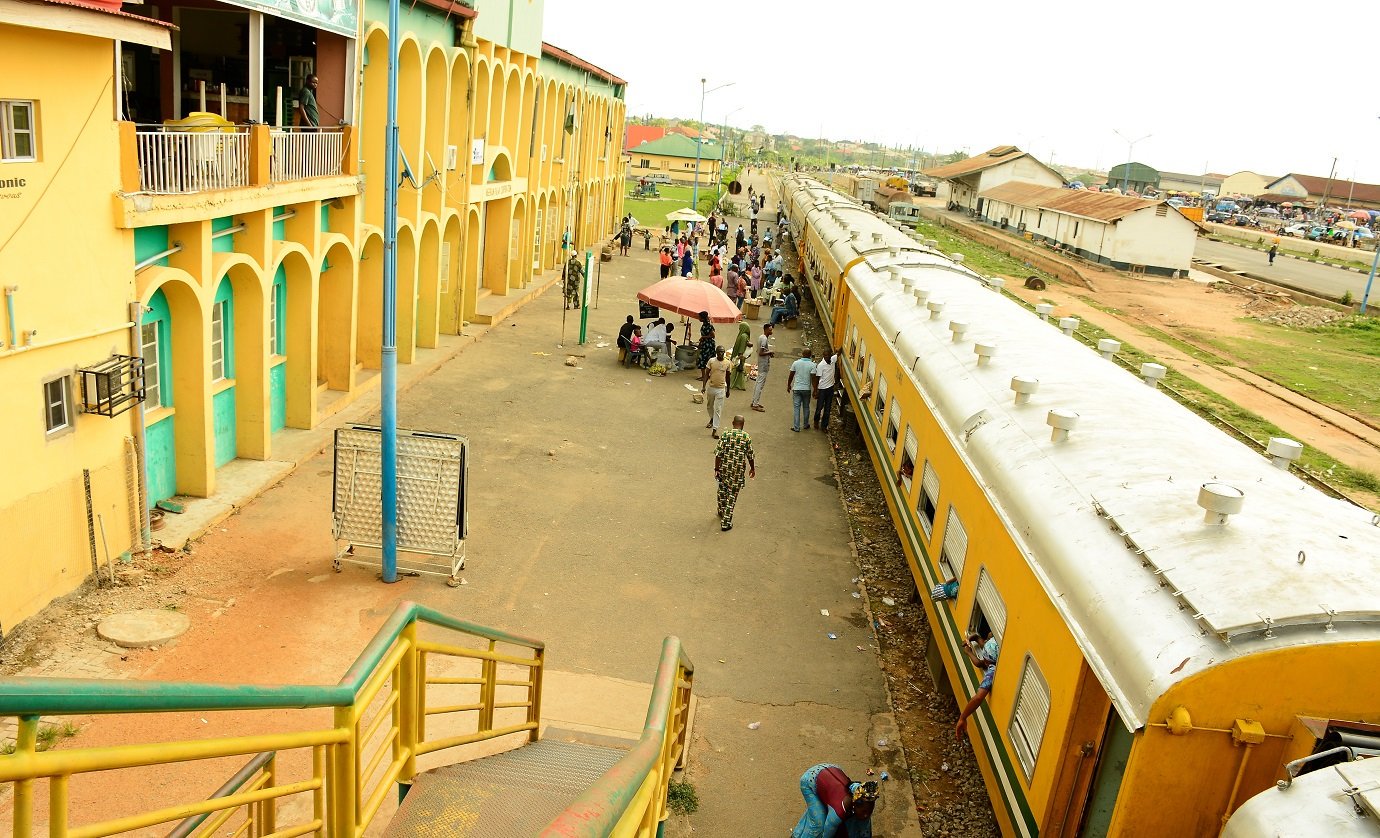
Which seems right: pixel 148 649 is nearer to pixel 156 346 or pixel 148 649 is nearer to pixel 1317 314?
pixel 156 346

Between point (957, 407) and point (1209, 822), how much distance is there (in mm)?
5357

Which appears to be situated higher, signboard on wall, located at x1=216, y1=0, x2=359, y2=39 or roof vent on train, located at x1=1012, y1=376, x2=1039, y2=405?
signboard on wall, located at x1=216, y1=0, x2=359, y2=39

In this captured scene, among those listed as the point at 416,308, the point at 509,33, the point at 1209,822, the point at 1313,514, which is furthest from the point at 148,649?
the point at 509,33

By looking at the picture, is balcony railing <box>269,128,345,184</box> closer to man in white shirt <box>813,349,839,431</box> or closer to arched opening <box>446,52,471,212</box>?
arched opening <box>446,52,471,212</box>

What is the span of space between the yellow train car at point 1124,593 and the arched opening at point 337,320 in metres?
10.3

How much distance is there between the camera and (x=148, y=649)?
372 inches

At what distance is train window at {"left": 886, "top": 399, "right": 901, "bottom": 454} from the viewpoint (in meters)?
13.4

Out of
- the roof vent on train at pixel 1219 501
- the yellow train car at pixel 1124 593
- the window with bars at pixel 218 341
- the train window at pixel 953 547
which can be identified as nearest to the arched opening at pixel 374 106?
the window with bars at pixel 218 341

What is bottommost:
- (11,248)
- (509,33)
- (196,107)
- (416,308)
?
(416,308)

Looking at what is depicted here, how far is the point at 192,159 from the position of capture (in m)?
11.7

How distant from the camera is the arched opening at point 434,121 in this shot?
20625mm

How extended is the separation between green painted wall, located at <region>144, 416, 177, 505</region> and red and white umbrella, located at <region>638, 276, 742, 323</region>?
34.2ft

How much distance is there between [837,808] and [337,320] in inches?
522

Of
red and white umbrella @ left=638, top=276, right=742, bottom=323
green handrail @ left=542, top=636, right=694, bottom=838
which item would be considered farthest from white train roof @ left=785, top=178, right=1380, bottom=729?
red and white umbrella @ left=638, top=276, right=742, bottom=323
